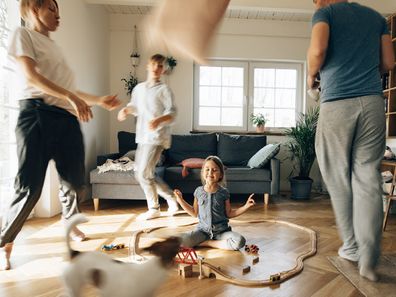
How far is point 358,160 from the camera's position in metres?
1.56

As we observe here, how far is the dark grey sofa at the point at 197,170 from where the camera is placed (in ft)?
10.7

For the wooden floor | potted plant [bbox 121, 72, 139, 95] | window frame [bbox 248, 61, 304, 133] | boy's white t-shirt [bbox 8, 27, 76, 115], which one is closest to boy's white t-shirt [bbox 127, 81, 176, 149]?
boy's white t-shirt [bbox 8, 27, 76, 115]

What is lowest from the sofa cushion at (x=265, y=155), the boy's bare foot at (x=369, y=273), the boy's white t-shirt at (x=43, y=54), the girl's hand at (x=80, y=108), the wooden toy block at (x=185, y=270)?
the wooden toy block at (x=185, y=270)

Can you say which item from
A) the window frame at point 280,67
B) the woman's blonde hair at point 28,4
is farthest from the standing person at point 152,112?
the window frame at point 280,67

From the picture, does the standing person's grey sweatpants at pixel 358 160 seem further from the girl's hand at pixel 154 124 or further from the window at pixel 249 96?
the window at pixel 249 96

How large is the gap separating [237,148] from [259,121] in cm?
60

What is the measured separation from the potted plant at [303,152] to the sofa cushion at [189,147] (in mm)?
1030

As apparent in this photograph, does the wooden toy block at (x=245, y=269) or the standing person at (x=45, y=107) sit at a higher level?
the standing person at (x=45, y=107)

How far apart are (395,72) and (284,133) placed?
1.46 metres

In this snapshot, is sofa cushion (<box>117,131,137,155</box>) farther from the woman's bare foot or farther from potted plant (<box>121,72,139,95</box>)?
the woman's bare foot

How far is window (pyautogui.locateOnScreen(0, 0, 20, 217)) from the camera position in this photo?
7.82 ft

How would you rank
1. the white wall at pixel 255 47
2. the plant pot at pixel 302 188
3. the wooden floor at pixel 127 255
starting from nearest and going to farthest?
the wooden floor at pixel 127 255
the plant pot at pixel 302 188
the white wall at pixel 255 47

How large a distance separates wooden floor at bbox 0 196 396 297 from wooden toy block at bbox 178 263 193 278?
27mm

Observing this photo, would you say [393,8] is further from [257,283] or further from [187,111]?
[257,283]
